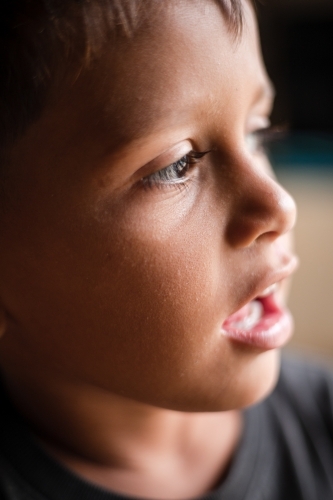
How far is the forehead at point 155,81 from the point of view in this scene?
39cm

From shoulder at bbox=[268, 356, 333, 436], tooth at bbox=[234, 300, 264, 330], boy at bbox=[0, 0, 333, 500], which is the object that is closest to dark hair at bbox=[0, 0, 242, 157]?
boy at bbox=[0, 0, 333, 500]

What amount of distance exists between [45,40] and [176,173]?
14cm

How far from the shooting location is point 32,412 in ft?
1.86

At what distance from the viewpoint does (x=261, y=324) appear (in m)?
0.51

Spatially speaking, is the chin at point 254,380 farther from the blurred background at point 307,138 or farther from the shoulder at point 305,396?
the blurred background at point 307,138

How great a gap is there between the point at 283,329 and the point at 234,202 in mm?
151

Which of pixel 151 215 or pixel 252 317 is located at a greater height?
pixel 151 215

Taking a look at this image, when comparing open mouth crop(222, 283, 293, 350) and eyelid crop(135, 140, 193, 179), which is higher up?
eyelid crop(135, 140, 193, 179)

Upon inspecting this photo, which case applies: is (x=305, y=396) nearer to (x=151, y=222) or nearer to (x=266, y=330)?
(x=266, y=330)

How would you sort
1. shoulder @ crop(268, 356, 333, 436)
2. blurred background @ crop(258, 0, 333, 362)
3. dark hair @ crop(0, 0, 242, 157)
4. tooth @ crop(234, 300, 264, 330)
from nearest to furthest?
dark hair @ crop(0, 0, 242, 157) < tooth @ crop(234, 300, 264, 330) < shoulder @ crop(268, 356, 333, 436) < blurred background @ crop(258, 0, 333, 362)

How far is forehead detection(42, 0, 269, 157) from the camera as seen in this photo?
39 cm

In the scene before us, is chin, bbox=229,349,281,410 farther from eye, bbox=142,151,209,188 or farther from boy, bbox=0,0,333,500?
eye, bbox=142,151,209,188

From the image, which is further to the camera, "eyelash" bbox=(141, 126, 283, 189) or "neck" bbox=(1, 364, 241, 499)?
"neck" bbox=(1, 364, 241, 499)

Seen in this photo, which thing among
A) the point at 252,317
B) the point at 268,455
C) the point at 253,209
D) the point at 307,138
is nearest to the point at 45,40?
the point at 253,209
